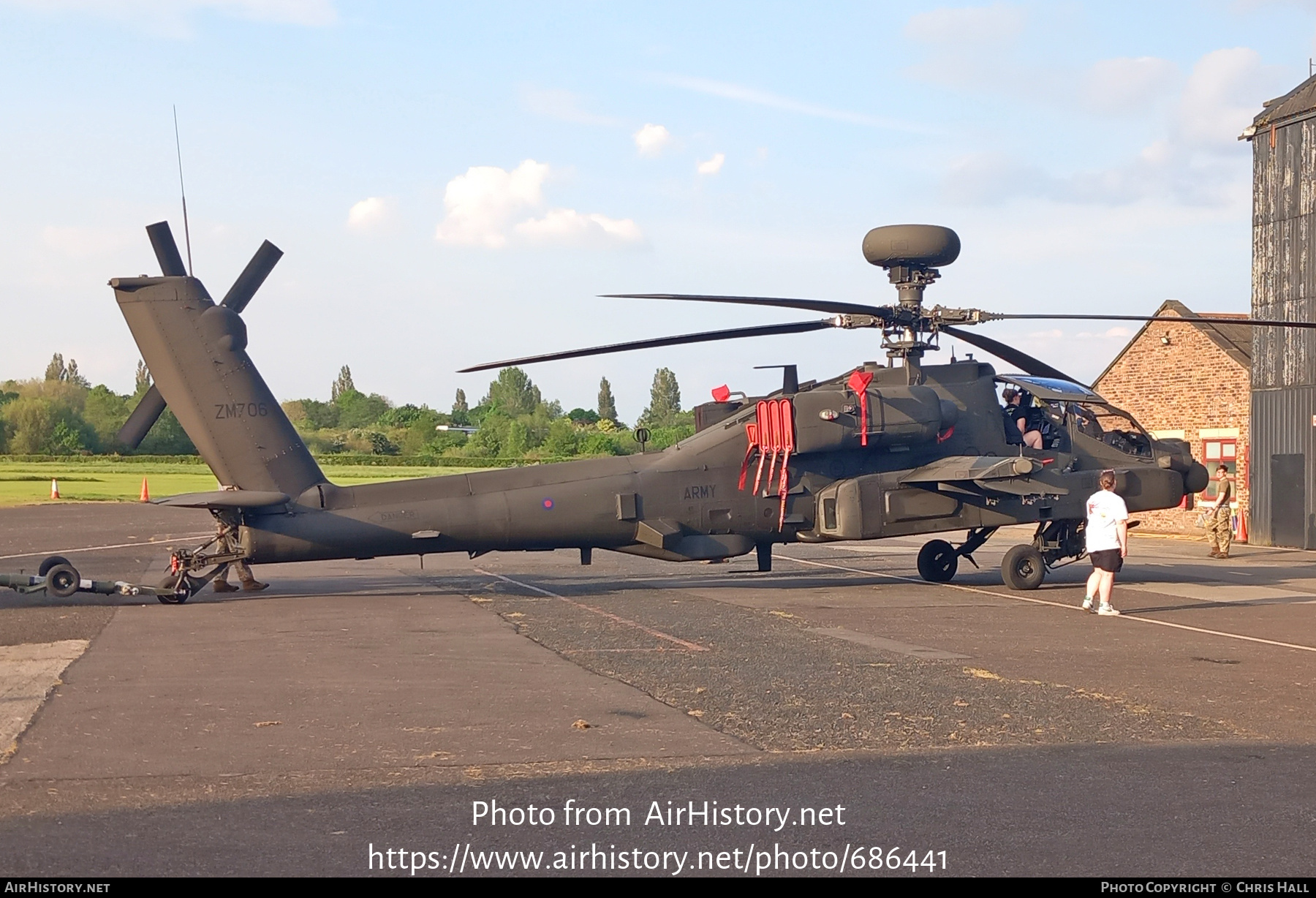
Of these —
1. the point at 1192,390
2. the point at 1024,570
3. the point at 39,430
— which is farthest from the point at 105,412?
the point at 1024,570

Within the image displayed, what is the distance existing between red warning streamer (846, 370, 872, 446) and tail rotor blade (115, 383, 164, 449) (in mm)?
8817

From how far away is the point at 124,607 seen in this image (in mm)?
15289

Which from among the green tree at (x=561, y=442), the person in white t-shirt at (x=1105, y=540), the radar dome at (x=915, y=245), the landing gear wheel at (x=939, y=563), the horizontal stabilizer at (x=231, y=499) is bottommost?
the landing gear wheel at (x=939, y=563)

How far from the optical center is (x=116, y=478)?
238 feet

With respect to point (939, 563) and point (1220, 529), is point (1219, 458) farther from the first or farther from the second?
point (939, 563)

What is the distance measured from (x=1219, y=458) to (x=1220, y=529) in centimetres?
785

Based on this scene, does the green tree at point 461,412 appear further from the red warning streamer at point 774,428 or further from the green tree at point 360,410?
the red warning streamer at point 774,428

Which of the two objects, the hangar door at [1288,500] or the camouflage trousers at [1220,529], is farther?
the hangar door at [1288,500]

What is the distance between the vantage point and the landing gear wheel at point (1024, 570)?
58.4 feet

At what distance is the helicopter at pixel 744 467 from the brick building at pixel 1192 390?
1345 centimetres

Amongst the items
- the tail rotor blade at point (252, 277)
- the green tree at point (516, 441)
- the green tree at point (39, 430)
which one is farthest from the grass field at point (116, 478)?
the tail rotor blade at point (252, 277)

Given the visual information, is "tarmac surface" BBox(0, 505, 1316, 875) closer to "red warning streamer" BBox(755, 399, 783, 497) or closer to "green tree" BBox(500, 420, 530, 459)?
"red warning streamer" BBox(755, 399, 783, 497)

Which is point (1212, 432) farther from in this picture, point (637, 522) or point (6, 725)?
point (6, 725)
